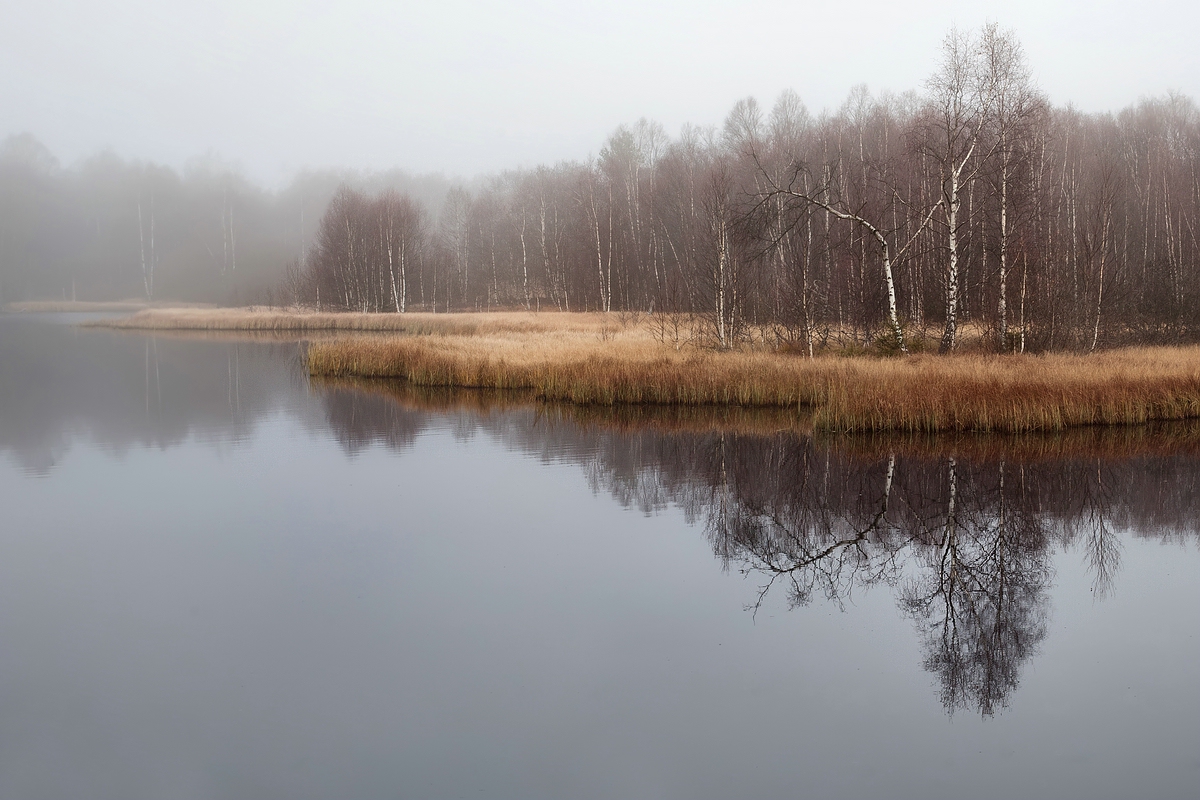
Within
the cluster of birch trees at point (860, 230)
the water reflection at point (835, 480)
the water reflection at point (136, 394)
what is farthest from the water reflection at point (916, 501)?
the cluster of birch trees at point (860, 230)

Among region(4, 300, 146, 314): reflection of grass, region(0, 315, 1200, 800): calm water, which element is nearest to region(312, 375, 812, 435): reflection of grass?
region(0, 315, 1200, 800): calm water

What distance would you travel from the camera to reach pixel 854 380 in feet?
48.2

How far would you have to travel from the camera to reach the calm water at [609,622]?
178 inches

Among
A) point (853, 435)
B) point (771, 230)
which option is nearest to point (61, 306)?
point (771, 230)

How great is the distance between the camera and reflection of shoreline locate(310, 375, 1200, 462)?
11.9 metres

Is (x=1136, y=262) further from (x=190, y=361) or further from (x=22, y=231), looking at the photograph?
(x=22, y=231)

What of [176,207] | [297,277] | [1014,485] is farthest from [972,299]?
[176,207]

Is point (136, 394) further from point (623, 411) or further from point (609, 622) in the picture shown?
point (609, 622)

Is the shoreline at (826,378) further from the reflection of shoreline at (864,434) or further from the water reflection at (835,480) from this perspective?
the water reflection at (835,480)

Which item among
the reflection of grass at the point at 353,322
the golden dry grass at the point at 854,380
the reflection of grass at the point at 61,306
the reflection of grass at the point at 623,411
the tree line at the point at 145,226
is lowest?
the reflection of grass at the point at 623,411

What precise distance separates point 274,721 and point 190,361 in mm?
24439

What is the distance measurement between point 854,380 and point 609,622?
9413 millimetres

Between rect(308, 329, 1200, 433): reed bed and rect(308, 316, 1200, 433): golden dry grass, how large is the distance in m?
0.02

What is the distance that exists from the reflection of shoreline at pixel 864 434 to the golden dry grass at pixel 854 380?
9.6 inches
